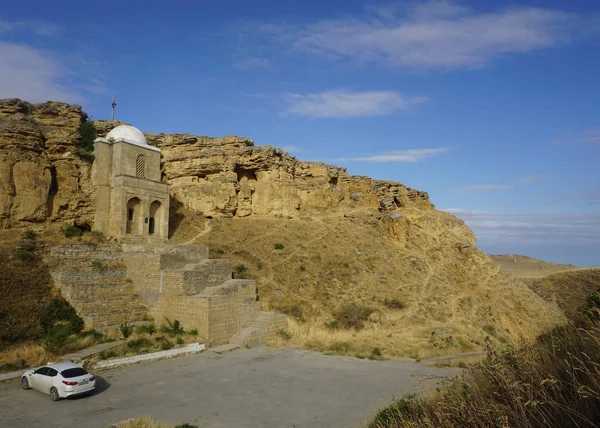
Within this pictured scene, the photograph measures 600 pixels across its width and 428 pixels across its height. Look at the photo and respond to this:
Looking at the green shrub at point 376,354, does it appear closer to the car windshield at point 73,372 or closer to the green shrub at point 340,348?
the green shrub at point 340,348

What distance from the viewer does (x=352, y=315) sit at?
23031 millimetres

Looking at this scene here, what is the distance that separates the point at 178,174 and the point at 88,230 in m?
13.1

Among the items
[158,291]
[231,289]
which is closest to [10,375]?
[158,291]

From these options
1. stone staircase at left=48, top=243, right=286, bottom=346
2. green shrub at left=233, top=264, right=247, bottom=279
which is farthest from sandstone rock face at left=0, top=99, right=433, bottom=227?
green shrub at left=233, top=264, right=247, bottom=279

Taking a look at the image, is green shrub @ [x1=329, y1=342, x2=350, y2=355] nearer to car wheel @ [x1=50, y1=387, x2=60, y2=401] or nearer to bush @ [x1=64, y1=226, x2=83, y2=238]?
car wheel @ [x1=50, y1=387, x2=60, y2=401]

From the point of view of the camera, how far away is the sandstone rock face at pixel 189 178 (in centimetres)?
2069

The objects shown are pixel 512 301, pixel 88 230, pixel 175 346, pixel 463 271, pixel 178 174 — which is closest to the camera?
pixel 175 346

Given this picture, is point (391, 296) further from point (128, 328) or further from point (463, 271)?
point (128, 328)

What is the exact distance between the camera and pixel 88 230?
77.2 ft

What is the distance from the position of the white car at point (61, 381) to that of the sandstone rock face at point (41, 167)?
1243 centimetres

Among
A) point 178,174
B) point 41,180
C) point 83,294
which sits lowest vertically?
point 83,294

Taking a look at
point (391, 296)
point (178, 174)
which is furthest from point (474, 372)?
point (178, 174)

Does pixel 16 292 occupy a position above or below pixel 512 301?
above

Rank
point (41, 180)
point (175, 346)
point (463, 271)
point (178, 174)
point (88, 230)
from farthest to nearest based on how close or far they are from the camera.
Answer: point (178, 174), point (463, 271), point (88, 230), point (41, 180), point (175, 346)
